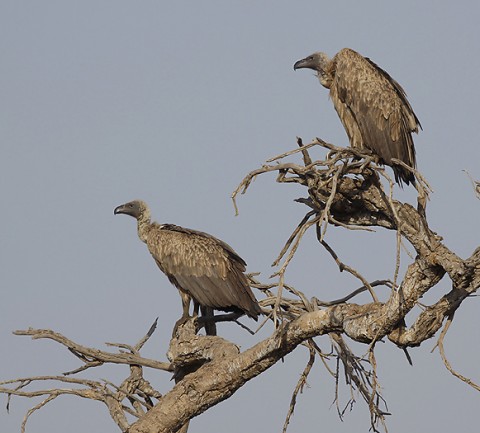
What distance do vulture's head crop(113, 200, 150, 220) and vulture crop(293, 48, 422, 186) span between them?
Result: 8.40ft

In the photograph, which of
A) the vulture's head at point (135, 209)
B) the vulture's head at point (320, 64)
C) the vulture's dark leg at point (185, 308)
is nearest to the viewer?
the vulture's dark leg at point (185, 308)

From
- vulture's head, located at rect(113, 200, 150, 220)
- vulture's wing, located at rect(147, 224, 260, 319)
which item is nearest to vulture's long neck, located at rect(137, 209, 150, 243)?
vulture's head, located at rect(113, 200, 150, 220)

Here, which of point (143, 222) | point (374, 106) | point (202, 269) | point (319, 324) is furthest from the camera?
point (143, 222)

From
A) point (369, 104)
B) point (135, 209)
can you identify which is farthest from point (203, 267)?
point (369, 104)

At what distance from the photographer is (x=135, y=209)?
1103 cm

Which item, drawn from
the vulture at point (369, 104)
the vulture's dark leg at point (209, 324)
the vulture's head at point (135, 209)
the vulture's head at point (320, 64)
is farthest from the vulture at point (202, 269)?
the vulture's head at point (320, 64)

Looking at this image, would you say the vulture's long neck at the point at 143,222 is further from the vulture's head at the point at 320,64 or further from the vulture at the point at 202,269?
the vulture's head at the point at 320,64

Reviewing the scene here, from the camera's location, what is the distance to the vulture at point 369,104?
30.2ft

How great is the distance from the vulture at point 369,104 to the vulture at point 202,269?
1.78m

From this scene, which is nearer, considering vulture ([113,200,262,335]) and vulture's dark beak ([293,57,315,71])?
vulture ([113,200,262,335])

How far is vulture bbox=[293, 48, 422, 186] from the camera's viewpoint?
9.21 m

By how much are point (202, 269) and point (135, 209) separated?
1609 mm

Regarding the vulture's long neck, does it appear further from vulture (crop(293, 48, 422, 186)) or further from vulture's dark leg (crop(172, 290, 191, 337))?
vulture (crop(293, 48, 422, 186))

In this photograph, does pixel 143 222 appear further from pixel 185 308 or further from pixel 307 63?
pixel 307 63
